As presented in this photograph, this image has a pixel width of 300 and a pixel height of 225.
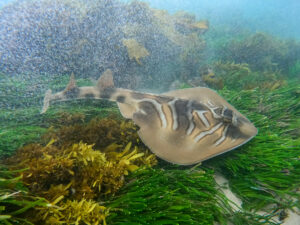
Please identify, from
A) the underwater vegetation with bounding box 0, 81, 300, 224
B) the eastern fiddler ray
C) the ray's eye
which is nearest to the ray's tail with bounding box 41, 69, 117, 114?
the eastern fiddler ray

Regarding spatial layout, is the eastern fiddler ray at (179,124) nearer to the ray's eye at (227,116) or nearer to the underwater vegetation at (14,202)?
the ray's eye at (227,116)

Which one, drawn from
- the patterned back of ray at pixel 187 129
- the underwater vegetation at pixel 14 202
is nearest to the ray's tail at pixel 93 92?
the patterned back of ray at pixel 187 129

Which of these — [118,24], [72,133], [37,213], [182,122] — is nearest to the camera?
[37,213]

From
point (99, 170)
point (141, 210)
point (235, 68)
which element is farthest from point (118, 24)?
point (141, 210)

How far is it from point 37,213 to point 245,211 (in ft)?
8.84

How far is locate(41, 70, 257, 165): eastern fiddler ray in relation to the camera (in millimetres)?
2963

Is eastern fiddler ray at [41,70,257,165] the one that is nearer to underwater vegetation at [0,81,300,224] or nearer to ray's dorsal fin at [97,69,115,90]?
ray's dorsal fin at [97,69,115,90]

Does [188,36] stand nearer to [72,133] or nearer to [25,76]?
[25,76]

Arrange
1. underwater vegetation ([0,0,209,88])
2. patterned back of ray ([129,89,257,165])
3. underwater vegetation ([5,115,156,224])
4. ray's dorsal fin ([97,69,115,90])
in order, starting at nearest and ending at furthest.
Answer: underwater vegetation ([5,115,156,224]) → patterned back of ray ([129,89,257,165]) → ray's dorsal fin ([97,69,115,90]) → underwater vegetation ([0,0,209,88])

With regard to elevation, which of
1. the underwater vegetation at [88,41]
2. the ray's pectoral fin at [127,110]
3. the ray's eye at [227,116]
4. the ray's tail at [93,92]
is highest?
the underwater vegetation at [88,41]

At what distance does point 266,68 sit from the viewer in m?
10.8

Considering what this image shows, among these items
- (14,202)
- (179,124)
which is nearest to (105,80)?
(179,124)

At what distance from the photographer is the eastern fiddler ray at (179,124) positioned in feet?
9.72

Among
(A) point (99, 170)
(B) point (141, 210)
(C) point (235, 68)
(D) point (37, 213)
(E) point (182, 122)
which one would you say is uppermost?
(C) point (235, 68)
